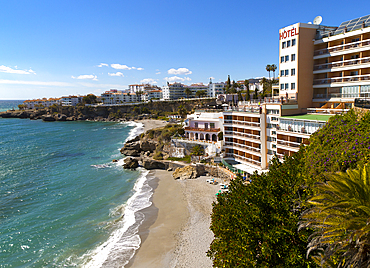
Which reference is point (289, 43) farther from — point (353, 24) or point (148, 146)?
point (148, 146)

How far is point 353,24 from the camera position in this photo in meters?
33.0

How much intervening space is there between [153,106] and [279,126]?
14529 cm

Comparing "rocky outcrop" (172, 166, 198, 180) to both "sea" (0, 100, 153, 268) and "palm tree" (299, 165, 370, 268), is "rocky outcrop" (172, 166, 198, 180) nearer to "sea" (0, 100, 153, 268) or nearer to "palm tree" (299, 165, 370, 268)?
"sea" (0, 100, 153, 268)

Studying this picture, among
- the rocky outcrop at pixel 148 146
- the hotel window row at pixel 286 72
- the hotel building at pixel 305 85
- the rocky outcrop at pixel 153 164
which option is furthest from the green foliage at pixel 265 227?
the rocky outcrop at pixel 148 146

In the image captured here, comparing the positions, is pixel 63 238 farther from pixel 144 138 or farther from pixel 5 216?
pixel 144 138

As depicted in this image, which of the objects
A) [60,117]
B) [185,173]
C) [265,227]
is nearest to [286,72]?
[185,173]

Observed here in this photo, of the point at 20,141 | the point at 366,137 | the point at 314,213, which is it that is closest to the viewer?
the point at 314,213

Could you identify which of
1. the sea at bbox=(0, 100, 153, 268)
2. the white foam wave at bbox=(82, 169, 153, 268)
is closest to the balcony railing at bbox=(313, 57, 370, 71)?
the white foam wave at bbox=(82, 169, 153, 268)

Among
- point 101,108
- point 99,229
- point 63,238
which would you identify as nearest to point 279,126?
point 99,229

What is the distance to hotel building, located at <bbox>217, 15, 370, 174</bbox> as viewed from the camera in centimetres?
3127

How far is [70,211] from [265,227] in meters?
31.7

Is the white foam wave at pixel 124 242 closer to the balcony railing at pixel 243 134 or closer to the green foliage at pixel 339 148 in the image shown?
the balcony railing at pixel 243 134

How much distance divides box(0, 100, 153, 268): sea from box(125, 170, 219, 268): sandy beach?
4.86 feet

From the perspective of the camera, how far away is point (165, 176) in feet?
158
